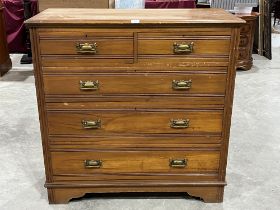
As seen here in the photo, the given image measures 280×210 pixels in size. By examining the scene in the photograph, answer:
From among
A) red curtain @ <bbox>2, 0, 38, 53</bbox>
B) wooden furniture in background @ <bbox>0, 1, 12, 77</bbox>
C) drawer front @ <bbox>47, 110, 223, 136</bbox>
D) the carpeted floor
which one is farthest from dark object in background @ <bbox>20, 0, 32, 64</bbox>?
drawer front @ <bbox>47, 110, 223, 136</bbox>

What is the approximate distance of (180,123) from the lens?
246 centimetres

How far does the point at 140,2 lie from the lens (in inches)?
151

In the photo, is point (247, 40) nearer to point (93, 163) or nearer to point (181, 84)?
point (181, 84)

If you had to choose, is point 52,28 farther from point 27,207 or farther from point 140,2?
point 140,2

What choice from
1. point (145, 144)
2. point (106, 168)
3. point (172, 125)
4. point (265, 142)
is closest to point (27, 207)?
point (106, 168)

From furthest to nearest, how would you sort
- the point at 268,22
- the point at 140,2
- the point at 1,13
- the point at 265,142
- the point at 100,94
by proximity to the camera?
the point at 268,22, the point at 1,13, the point at 140,2, the point at 265,142, the point at 100,94

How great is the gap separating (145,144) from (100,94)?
466 millimetres

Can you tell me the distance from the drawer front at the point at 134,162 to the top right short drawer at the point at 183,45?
2.27 feet

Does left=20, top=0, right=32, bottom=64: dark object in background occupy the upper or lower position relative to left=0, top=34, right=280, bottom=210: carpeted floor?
upper

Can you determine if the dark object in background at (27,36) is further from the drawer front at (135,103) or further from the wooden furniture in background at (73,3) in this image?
the drawer front at (135,103)

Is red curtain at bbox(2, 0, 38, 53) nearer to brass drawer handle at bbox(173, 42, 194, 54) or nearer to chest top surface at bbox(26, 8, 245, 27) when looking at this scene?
chest top surface at bbox(26, 8, 245, 27)

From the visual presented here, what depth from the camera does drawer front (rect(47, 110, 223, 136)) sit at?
96.0 inches

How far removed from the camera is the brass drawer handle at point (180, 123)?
246 cm

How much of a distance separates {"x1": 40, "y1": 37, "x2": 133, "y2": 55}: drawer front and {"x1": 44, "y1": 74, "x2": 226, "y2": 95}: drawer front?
0.49 ft
